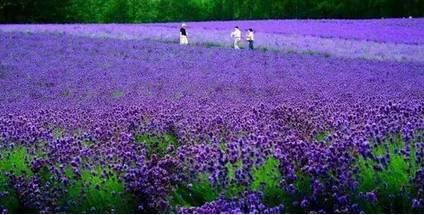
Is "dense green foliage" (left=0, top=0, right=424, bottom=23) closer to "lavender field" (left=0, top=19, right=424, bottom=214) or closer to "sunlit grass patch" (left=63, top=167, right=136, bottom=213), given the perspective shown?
"lavender field" (left=0, top=19, right=424, bottom=214)

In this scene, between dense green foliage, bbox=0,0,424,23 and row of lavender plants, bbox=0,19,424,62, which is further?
dense green foliage, bbox=0,0,424,23

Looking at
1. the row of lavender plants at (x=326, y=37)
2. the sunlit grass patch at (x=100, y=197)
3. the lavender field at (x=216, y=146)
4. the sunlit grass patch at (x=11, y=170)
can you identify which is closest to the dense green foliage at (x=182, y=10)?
the row of lavender plants at (x=326, y=37)

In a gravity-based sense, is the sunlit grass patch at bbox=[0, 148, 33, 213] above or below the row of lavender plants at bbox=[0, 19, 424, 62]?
above

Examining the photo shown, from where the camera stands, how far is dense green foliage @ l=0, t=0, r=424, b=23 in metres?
30.3

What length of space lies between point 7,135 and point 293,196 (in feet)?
6.35

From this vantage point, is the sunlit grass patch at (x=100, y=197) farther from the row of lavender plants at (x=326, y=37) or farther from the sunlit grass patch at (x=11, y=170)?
the row of lavender plants at (x=326, y=37)

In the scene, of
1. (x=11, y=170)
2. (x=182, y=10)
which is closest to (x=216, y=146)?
(x=11, y=170)

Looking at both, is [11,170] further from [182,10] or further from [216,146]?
[182,10]

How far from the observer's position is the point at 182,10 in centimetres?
3309

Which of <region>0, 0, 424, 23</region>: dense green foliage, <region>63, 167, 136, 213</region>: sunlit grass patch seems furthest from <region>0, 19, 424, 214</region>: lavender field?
<region>0, 0, 424, 23</region>: dense green foliage

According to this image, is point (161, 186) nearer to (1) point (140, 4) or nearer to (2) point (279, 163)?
(2) point (279, 163)

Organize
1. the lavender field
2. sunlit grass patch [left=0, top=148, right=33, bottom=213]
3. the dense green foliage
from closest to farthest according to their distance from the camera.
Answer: the lavender field, sunlit grass patch [left=0, top=148, right=33, bottom=213], the dense green foliage

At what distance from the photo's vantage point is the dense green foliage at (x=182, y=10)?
30.3 m

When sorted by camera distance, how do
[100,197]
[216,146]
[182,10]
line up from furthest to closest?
[182,10]
[216,146]
[100,197]
